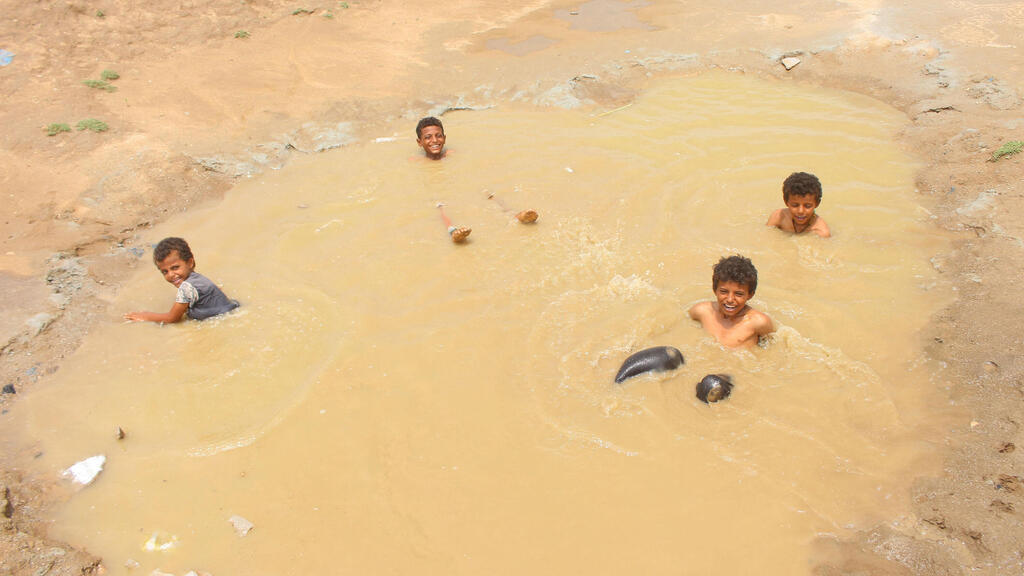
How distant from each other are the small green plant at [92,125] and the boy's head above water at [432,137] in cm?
374

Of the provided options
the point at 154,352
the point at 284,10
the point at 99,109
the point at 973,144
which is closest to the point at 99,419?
the point at 154,352

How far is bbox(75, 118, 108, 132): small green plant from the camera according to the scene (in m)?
7.23

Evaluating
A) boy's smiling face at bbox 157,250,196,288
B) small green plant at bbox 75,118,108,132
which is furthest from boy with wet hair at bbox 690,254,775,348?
small green plant at bbox 75,118,108,132

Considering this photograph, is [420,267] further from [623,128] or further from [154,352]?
[623,128]

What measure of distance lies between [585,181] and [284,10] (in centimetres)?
787

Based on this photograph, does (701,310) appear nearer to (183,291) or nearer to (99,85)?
(183,291)

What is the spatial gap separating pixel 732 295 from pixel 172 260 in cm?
413

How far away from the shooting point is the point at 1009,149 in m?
5.77

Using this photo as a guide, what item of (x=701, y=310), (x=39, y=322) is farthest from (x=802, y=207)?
(x=39, y=322)

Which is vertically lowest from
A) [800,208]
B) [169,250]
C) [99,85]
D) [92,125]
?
[800,208]

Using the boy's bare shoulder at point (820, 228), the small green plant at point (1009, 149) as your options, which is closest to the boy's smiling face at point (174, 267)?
the boy's bare shoulder at point (820, 228)

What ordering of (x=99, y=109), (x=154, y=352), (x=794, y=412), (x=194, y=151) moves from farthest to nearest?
(x=99, y=109) → (x=194, y=151) → (x=154, y=352) → (x=794, y=412)

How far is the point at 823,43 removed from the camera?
29.2 ft

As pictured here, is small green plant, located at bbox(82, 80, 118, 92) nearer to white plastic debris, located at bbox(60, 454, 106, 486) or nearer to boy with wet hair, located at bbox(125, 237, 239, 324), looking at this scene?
boy with wet hair, located at bbox(125, 237, 239, 324)
